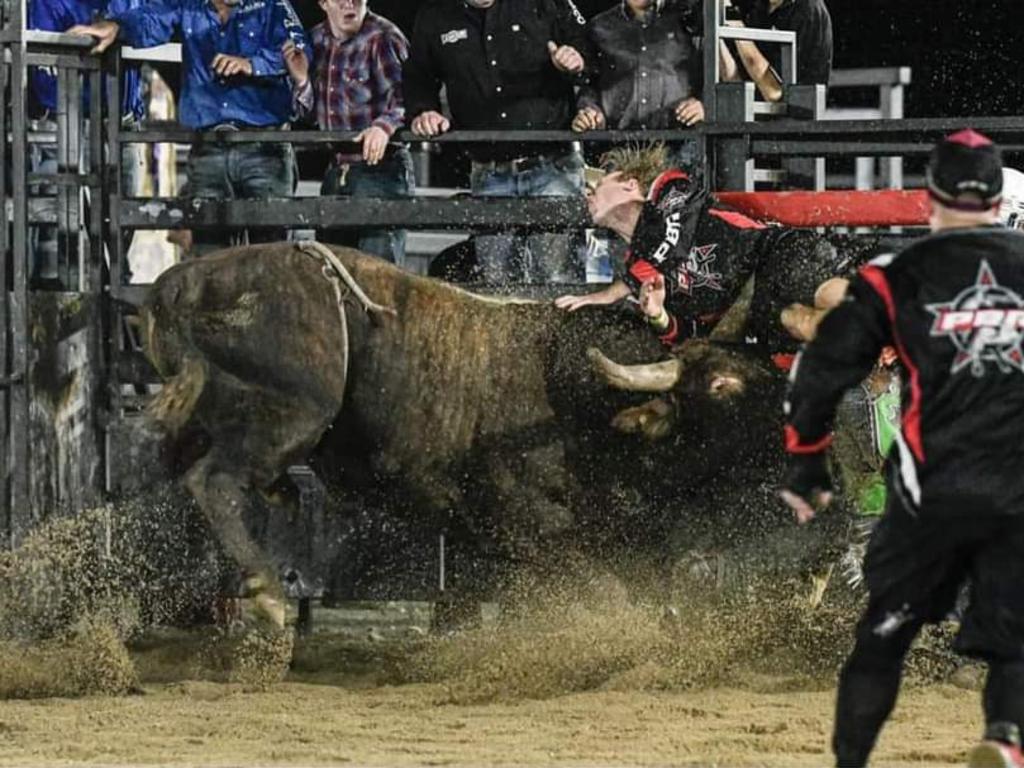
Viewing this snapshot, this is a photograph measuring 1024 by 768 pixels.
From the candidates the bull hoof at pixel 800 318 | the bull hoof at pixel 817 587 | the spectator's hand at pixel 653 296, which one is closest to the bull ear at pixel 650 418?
the spectator's hand at pixel 653 296

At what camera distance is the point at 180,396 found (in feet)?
22.8

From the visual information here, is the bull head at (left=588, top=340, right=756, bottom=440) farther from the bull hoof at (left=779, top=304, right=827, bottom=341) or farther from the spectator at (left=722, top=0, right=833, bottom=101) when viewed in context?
the spectator at (left=722, top=0, right=833, bottom=101)

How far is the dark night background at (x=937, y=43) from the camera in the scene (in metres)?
12.1

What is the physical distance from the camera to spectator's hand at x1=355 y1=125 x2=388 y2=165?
744 cm

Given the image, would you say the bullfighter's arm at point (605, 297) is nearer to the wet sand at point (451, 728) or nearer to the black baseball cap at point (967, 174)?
the wet sand at point (451, 728)

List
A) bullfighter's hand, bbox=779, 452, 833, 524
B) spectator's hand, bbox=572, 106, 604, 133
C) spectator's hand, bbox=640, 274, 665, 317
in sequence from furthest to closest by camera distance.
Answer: spectator's hand, bbox=572, 106, 604, 133, spectator's hand, bbox=640, 274, 665, 317, bullfighter's hand, bbox=779, 452, 833, 524

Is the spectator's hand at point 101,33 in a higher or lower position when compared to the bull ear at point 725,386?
higher

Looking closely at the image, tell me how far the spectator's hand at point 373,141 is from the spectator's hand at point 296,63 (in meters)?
0.43

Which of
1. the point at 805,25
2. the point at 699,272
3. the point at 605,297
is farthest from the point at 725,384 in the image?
the point at 805,25

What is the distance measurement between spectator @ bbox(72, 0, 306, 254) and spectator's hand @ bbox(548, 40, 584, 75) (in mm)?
962

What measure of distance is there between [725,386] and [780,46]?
2.08 meters

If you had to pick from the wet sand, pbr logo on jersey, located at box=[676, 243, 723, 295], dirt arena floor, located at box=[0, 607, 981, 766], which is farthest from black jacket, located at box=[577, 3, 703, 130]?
the wet sand

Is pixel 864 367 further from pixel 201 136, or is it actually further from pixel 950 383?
pixel 201 136

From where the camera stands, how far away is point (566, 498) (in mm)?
7117
